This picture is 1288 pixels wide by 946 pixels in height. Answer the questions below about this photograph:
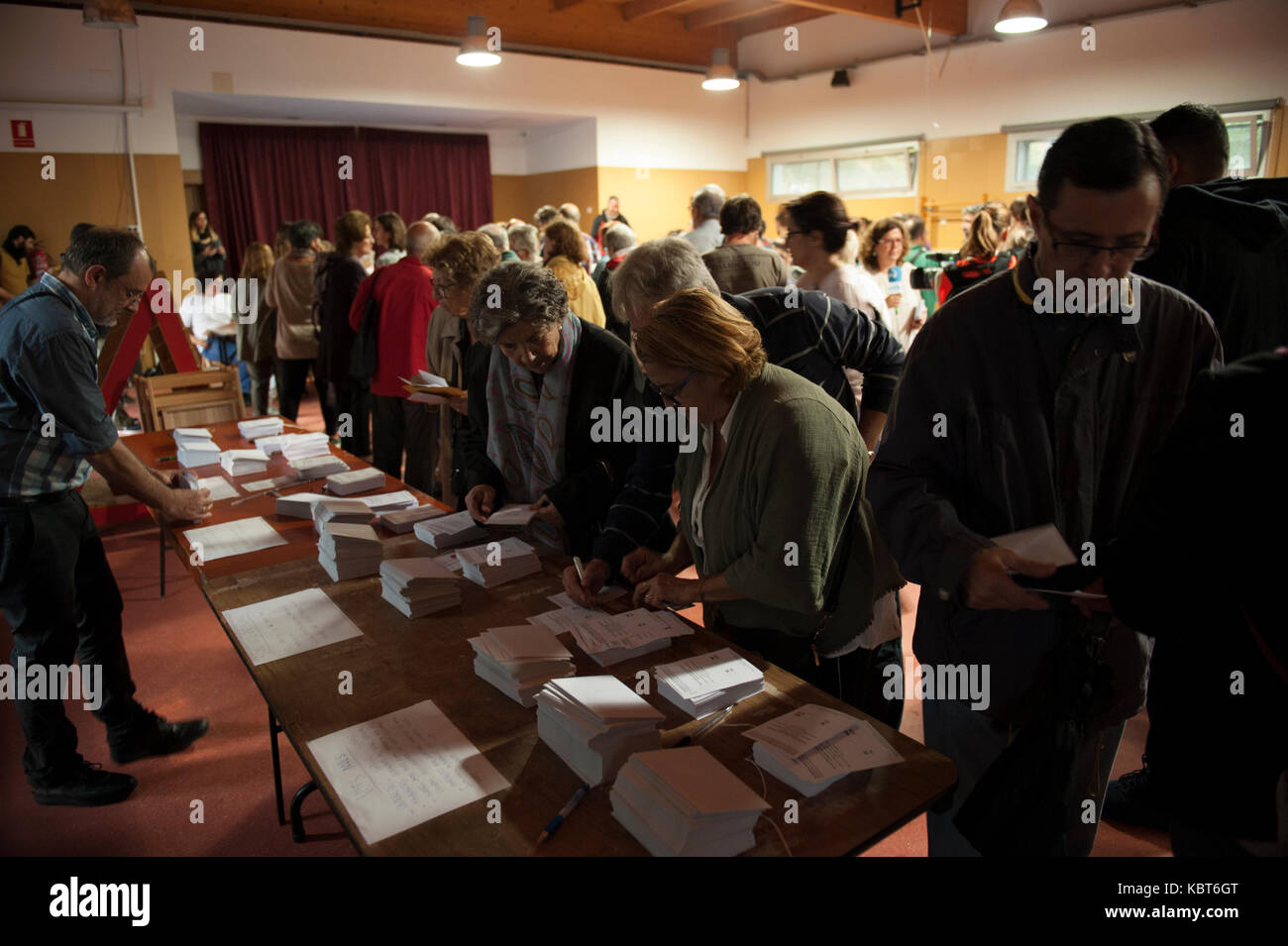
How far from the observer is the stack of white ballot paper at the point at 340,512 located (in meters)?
2.56

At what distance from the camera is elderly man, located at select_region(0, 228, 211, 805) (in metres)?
2.32

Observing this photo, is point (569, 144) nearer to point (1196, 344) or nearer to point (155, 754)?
point (155, 754)

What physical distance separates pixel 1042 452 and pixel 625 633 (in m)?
0.91

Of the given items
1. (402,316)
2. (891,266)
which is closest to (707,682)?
(402,316)

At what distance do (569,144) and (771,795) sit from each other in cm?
1197

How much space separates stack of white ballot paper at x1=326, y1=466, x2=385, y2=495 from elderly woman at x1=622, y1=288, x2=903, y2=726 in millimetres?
1553

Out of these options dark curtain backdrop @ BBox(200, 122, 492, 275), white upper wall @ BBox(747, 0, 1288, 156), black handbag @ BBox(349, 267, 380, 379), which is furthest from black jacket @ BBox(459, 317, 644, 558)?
dark curtain backdrop @ BBox(200, 122, 492, 275)

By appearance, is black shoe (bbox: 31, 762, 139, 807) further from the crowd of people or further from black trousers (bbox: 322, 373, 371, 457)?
black trousers (bbox: 322, 373, 371, 457)

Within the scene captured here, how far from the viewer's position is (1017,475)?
4.64 ft

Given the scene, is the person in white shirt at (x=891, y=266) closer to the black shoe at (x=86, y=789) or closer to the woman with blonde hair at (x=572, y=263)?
the woman with blonde hair at (x=572, y=263)

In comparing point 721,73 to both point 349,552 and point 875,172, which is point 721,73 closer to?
point 875,172

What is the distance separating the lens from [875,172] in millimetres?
11211
